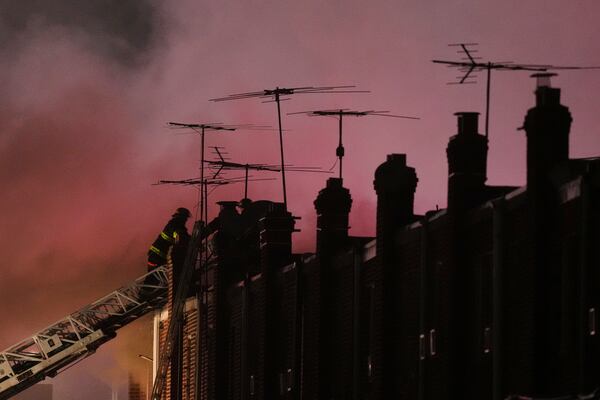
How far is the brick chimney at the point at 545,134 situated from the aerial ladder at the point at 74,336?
38.7m

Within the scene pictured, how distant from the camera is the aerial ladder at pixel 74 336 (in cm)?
6981

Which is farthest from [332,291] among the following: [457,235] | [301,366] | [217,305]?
[217,305]

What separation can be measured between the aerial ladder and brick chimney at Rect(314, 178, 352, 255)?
22.0m

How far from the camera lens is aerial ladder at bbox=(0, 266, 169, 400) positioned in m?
69.8

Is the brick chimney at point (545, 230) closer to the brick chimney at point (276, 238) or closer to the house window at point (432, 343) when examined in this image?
the house window at point (432, 343)

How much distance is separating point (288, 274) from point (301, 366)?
10.0ft

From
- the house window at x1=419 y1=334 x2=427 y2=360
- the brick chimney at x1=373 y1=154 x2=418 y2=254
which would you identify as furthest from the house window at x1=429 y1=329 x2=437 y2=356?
the brick chimney at x1=373 y1=154 x2=418 y2=254

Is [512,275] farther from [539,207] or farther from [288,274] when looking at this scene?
[288,274]

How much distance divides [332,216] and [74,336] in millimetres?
24212

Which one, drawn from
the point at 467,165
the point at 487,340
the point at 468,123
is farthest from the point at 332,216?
the point at 487,340

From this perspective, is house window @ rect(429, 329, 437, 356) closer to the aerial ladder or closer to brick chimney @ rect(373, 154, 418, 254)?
brick chimney @ rect(373, 154, 418, 254)

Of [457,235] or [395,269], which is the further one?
[395,269]

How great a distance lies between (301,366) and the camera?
5022 cm

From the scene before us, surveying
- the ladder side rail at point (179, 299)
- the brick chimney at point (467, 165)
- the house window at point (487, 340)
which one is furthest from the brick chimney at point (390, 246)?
the ladder side rail at point (179, 299)
